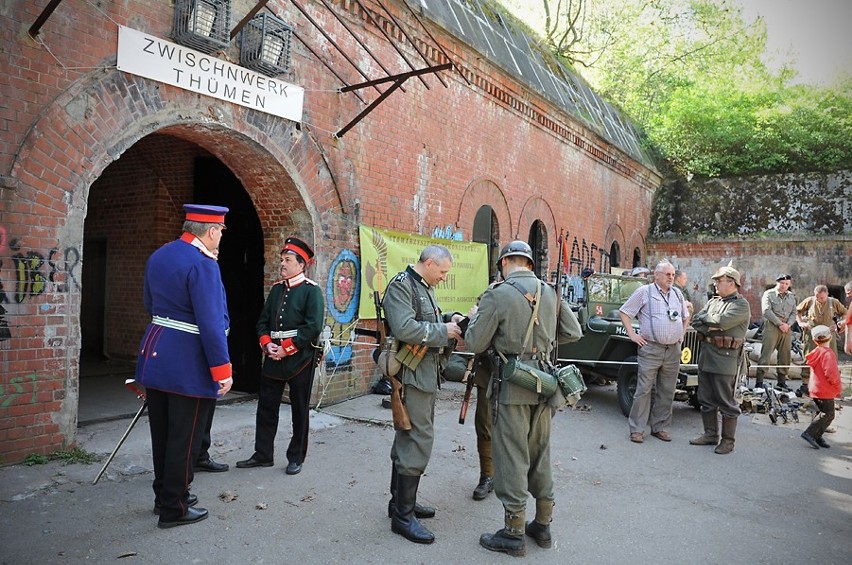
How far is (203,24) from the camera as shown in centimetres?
534

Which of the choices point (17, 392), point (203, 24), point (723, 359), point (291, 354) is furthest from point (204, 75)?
point (723, 359)

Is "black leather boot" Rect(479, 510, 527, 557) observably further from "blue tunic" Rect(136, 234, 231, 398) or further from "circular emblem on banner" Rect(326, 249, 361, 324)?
"circular emblem on banner" Rect(326, 249, 361, 324)

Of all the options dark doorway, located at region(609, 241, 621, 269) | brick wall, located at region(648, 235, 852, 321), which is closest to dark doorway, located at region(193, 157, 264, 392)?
dark doorway, located at region(609, 241, 621, 269)

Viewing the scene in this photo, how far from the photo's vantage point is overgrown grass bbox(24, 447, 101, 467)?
4406 mm

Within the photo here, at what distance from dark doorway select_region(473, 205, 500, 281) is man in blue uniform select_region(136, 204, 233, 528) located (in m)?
7.67

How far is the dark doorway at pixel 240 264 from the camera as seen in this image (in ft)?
24.2

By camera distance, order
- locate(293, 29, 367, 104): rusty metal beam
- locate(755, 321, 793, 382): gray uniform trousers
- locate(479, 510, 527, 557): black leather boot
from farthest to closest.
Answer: locate(755, 321, 793, 382): gray uniform trousers
locate(293, 29, 367, 104): rusty metal beam
locate(479, 510, 527, 557): black leather boot

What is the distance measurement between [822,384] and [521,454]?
4527mm

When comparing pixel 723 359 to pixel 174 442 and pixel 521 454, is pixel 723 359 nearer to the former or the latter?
pixel 521 454

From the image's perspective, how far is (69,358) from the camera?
15.3 feet

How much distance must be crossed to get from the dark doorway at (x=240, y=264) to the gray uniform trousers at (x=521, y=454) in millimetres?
4422

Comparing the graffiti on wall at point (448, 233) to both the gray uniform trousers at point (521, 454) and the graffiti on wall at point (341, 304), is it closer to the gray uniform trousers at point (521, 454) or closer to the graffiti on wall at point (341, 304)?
the graffiti on wall at point (341, 304)

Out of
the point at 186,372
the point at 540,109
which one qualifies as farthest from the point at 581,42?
the point at 186,372

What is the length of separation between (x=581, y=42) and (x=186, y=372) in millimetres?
26894
